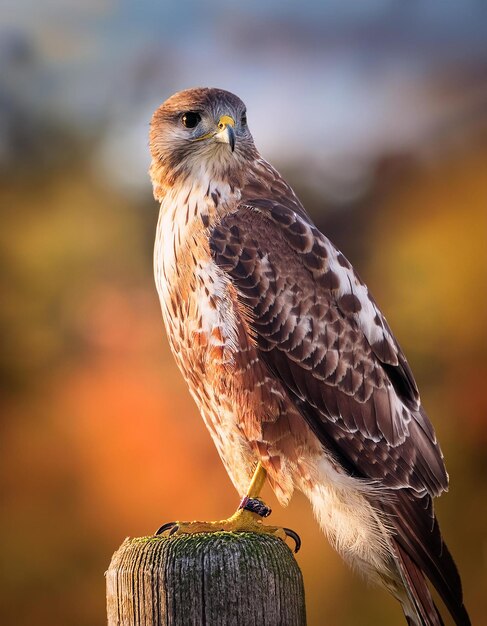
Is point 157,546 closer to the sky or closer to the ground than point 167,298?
closer to the ground

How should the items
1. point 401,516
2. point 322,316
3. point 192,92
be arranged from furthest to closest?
1. point 192,92
2. point 322,316
3. point 401,516

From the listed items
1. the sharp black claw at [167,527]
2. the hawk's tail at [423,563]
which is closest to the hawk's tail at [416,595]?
the hawk's tail at [423,563]

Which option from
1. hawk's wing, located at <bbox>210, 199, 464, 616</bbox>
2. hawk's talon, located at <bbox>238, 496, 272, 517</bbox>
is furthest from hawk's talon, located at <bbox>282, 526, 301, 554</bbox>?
hawk's wing, located at <bbox>210, 199, 464, 616</bbox>

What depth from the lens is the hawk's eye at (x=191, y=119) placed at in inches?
152

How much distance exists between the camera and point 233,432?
3.43m

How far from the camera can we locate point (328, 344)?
3.50m

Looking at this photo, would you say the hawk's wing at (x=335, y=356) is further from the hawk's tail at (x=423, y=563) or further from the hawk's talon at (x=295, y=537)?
the hawk's talon at (x=295, y=537)

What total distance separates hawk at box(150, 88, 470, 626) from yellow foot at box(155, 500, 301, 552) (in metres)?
0.01

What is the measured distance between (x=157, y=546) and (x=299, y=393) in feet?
3.91

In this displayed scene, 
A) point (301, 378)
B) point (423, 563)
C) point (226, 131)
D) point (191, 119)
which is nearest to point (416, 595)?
point (423, 563)

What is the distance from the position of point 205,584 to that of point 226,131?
6.94 feet

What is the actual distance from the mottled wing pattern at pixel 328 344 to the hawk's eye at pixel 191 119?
55 centimetres

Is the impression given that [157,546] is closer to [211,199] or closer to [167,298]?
[167,298]

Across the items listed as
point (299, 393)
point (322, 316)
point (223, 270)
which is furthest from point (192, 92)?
point (299, 393)
